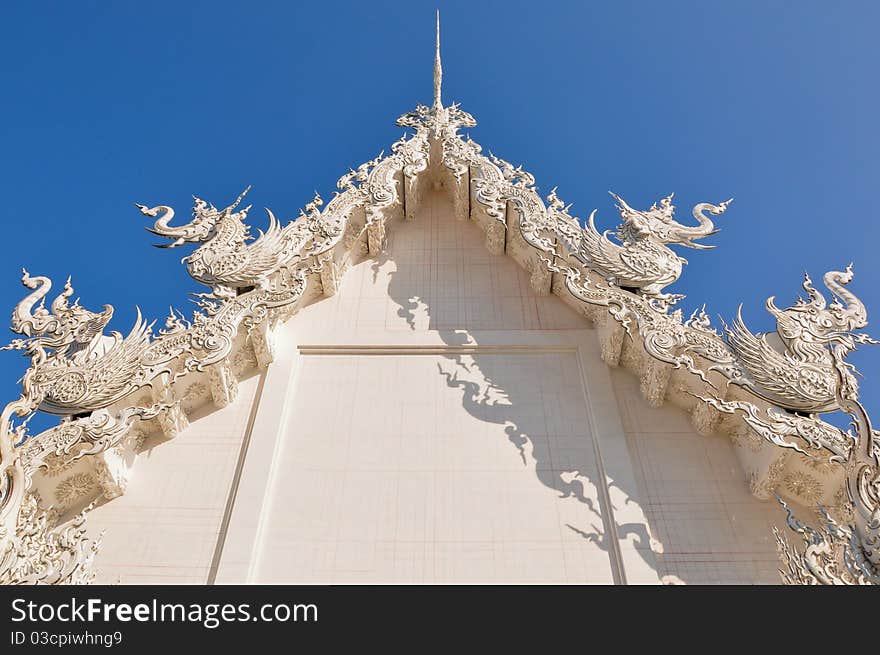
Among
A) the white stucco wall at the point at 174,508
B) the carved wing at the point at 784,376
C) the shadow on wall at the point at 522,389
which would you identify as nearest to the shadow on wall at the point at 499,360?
the shadow on wall at the point at 522,389

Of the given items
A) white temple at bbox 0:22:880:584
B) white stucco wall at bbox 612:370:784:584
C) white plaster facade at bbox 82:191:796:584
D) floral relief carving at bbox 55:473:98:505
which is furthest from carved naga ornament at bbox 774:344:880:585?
floral relief carving at bbox 55:473:98:505

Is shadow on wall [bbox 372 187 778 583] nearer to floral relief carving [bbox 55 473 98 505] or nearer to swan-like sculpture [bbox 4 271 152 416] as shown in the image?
swan-like sculpture [bbox 4 271 152 416]

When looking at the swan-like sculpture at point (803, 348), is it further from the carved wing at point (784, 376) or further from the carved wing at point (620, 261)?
the carved wing at point (620, 261)

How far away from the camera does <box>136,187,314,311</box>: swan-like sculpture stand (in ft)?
25.5

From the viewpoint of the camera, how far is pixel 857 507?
534 centimetres

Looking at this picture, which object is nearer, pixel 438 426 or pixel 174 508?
pixel 174 508

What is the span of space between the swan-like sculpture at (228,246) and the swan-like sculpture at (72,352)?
811 millimetres

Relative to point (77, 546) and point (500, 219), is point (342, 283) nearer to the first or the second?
point (500, 219)

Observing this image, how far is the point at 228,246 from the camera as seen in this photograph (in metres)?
8.08

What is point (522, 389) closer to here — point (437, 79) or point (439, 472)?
point (439, 472)

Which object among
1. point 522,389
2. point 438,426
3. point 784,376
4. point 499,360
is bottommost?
point 784,376

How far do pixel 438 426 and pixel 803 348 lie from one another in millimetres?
3247

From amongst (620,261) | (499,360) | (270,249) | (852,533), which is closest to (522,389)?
(499,360)

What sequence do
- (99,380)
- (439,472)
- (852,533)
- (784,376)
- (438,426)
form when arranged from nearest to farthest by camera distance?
(852,533) < (784,376) < (99,380) < (439,472) < (438,426)
